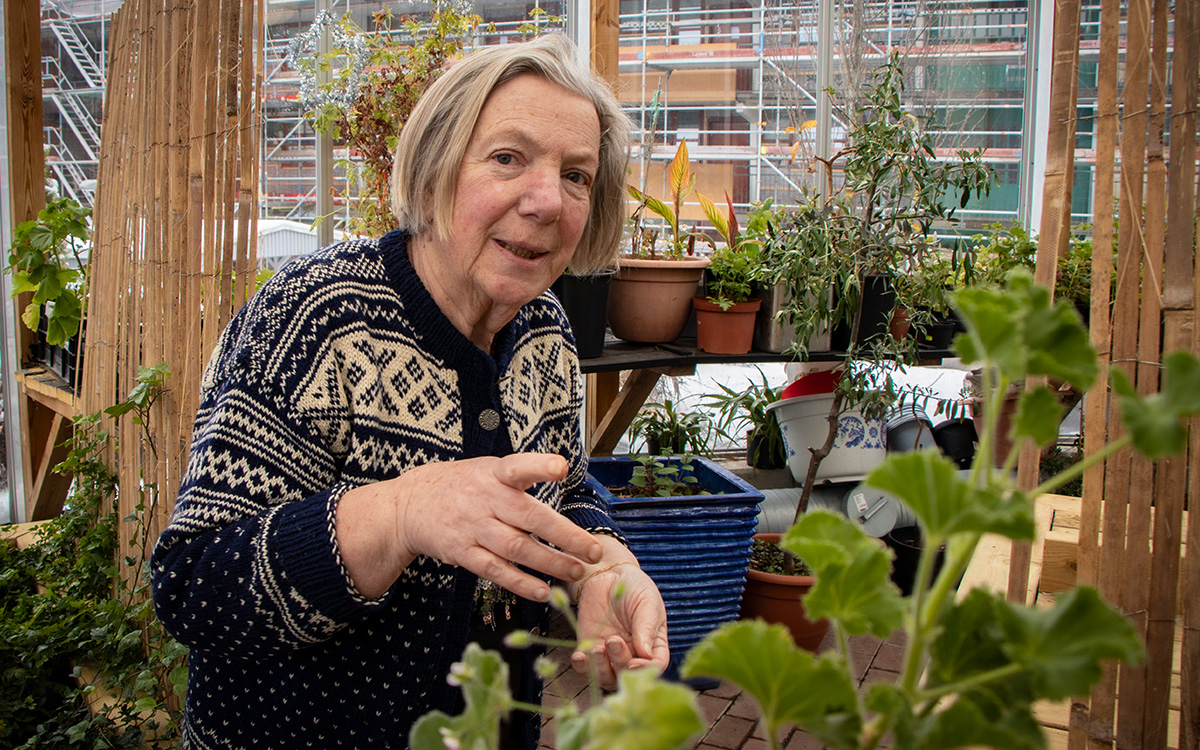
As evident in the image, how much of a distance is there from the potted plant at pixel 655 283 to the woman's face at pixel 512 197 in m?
1.82

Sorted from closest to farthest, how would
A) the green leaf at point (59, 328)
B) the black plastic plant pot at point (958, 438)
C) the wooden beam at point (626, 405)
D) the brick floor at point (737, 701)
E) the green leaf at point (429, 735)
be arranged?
the green leaf at point (429, 735) < the brick floor at point (737, 701) < the green leaf at point (59, 328) < the wooden beam at point (626, 405) < the black plastic plant pot at point (958, 438)

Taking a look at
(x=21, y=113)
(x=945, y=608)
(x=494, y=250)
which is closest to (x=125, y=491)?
(x=494, y=250)

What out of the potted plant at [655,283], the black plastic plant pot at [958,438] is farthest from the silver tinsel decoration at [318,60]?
the black plastic plant pot at [958,438]

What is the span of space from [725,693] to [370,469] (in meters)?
2.22

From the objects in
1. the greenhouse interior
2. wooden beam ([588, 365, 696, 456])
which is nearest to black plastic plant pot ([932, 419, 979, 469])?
the greenhouse interior

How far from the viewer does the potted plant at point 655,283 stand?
3301 mm

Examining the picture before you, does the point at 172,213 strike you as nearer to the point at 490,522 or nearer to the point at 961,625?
the point at 490,522

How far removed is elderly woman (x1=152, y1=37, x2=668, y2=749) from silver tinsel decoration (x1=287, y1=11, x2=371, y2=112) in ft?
7.87

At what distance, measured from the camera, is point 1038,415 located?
331 millimetres

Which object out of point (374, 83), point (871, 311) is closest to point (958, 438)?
point (871, 311)

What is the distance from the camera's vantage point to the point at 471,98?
140 cm

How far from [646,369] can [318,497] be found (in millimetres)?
2284

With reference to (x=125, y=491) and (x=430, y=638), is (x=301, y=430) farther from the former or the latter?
(x=125, y=491)

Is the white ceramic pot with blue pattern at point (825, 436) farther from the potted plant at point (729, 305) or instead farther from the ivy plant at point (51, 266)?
the ivy plant at point (51, 266)
